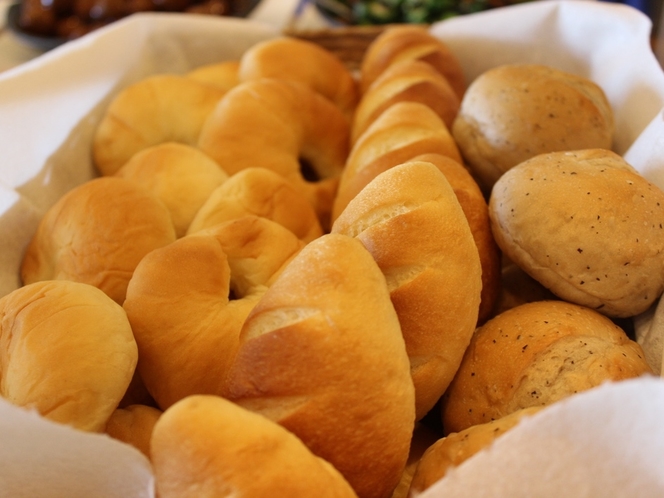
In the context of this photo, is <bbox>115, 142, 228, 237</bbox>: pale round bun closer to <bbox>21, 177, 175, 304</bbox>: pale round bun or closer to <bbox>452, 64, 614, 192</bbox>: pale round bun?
<bbox>21, 177, 175, 304</bbox>: pale round bun

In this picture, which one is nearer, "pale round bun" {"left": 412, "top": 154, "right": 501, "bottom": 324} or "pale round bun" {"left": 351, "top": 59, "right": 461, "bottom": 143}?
"pale round bun" {"left": 412, "top": 154, "right": 501, "bottom": 324}

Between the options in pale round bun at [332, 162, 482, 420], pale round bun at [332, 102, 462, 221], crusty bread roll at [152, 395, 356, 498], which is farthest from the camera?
pale round bun at [332, 102, 462, 221]

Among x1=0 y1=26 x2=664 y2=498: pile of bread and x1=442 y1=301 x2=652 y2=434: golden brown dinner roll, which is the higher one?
x1=0 y1=26 x2=664 y2=498: pile of bread

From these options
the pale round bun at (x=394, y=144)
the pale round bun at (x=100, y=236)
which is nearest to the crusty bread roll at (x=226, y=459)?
the pale round bun at (x=100, y=236)

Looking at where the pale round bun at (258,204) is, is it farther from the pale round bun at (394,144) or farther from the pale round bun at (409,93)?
the pale round bun at (409,93)

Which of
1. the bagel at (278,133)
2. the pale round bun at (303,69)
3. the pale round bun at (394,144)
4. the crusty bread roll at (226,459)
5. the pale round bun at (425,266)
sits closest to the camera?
the crusty bread roll at (226,459)

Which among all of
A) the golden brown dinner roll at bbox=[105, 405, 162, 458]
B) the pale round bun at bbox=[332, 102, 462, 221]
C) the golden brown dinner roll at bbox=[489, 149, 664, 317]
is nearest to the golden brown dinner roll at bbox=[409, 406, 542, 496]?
the golden brown dinner roll at bbox=[489, 149, 664, 317]
